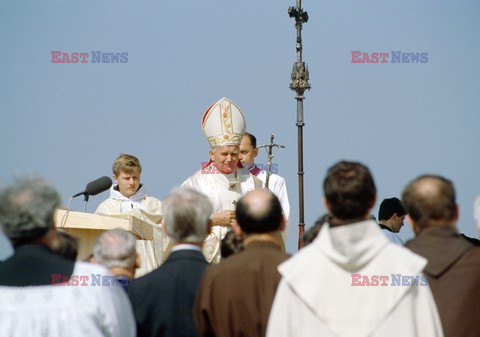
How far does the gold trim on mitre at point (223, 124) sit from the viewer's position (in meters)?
9.62

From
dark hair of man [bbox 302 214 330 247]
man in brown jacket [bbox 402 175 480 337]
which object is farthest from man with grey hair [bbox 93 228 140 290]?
man in brown jacket [bbox 402 175 480 337]

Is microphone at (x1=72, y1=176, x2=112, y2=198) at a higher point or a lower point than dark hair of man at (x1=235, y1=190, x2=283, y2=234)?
higher

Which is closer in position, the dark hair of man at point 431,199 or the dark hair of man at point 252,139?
the dark hair of man at point 431,199

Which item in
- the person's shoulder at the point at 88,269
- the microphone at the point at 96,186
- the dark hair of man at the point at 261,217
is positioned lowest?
the person's shoulder at the point at 88,269

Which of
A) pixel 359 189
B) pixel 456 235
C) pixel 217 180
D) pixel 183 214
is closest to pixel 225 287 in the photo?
pixel 183 214

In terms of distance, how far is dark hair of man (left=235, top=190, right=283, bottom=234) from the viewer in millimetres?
4914

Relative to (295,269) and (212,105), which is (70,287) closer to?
(295,269)

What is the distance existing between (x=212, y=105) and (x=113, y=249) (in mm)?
4924

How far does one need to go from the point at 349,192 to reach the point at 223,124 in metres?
5.46

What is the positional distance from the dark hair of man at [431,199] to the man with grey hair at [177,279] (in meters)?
1.10

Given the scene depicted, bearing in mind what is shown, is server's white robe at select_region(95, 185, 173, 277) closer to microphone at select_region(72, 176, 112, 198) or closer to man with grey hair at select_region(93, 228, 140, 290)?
microphone at select_region(72, 176, 112, 198)

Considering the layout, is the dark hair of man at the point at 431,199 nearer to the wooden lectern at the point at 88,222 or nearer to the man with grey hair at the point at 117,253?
the man with grey hair at the point at 117,253

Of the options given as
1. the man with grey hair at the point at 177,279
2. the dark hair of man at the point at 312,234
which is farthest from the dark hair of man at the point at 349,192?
the dark hair of man at the point at 312,234

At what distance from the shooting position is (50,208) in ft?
13.9
